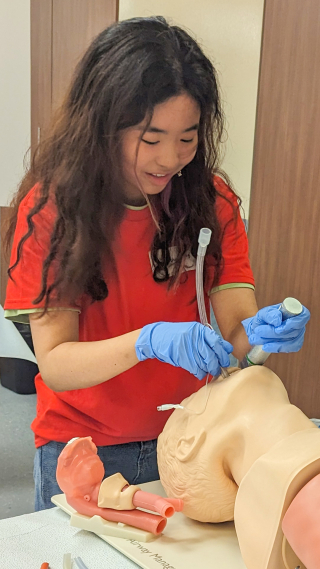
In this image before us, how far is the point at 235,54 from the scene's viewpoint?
2.50 metres

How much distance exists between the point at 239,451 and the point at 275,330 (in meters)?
0.22

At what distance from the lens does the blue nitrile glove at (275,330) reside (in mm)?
1046

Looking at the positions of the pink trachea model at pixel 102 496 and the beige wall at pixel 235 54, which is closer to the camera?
the pink trachea model at pixel 102 496

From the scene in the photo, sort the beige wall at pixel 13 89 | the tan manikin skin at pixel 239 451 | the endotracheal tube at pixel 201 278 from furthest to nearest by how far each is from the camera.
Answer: the beige wall at pixel 13 89, the endotracheal tube at pixel 201 278, the tan manikin skin at pixel 239 451

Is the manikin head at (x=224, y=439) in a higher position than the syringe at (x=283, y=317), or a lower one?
lower

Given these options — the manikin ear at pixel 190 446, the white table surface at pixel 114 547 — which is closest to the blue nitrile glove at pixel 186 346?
the manikin ear at pixel 190 446

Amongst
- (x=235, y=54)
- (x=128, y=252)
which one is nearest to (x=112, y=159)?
(x=128, y=252)

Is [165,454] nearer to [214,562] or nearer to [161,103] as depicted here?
[214,562]

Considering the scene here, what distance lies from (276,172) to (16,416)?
2.02 m

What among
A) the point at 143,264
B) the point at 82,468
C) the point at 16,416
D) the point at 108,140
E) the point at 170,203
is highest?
the point at 108,140

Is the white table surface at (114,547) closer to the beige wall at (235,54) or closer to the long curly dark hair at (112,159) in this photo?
the long curly dark hair at (112,159)

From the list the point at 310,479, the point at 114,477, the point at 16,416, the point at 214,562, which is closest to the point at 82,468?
the point at 114,477

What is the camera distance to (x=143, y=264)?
128 cm

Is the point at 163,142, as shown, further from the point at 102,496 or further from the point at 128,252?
the point at 102,496
